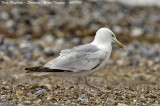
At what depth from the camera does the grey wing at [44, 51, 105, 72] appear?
1033 centimetres

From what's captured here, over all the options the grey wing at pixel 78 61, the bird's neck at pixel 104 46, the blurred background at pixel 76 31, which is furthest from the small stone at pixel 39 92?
the blurred background at pixel 76 31

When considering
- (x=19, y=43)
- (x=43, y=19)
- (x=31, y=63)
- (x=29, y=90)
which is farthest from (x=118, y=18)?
(x=29, y=90)

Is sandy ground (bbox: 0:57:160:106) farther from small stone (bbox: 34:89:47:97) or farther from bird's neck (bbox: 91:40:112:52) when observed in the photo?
bird's neck (bbox: 91:40:112:52)

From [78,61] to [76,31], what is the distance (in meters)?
10.7

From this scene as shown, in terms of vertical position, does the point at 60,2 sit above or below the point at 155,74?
above

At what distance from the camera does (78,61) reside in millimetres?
10484

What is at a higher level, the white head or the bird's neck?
the white head

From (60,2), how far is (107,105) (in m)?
15.2

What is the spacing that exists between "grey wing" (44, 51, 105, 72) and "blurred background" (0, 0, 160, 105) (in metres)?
3.23

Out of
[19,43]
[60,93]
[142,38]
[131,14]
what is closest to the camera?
[60,93]

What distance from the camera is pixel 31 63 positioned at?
16359 millimetres

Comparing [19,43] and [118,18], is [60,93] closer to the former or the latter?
[19,43]

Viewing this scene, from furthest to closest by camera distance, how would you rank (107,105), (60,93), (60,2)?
1. (60,2)
2. (60,93)
3. (107,105)

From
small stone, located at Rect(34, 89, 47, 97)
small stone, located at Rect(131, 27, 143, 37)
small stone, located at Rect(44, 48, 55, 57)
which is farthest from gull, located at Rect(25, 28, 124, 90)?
small stone, located at Rect(131, 27, 143, 37)
